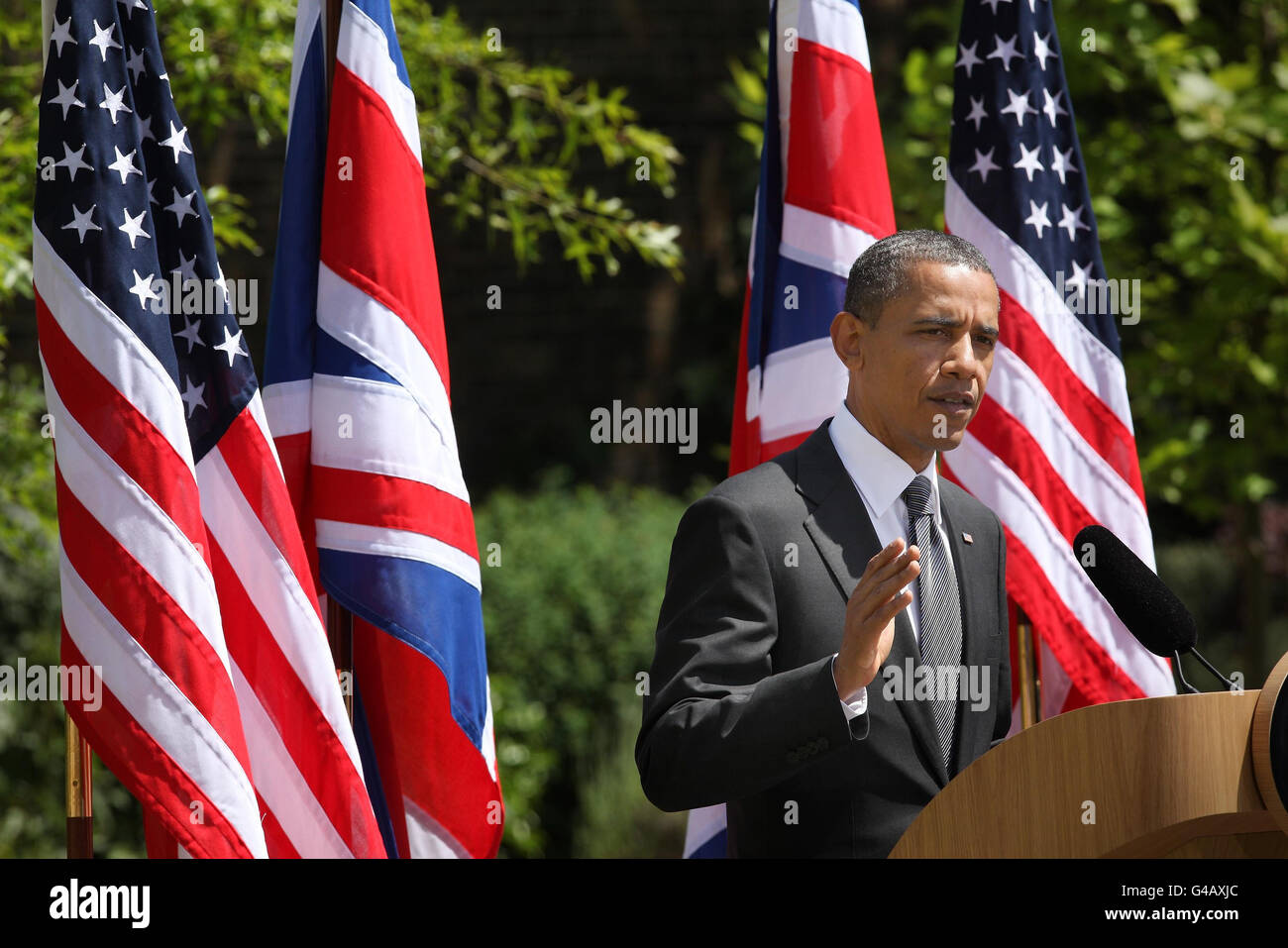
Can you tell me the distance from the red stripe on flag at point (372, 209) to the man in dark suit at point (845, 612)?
1.48 metres

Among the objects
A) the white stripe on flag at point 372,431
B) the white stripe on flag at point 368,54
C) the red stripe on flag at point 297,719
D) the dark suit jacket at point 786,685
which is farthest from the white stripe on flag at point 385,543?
the dark suit jacket at point 786,685

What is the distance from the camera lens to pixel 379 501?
12.6 feet

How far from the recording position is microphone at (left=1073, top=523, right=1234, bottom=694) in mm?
2404

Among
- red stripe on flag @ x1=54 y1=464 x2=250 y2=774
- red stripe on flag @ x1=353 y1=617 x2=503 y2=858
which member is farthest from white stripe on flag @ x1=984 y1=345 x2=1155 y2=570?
red stripe on flag @ x1=54 y1=464 x2=250 y2=774

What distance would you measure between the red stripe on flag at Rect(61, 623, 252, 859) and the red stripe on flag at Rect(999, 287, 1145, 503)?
251 centimetres

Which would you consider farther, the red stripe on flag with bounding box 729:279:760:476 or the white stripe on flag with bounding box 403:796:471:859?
the red stripe on flag with bounding box 729:279:760:476

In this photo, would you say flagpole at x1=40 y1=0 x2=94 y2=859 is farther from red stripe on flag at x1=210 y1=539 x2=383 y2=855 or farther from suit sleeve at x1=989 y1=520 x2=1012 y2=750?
suit sleeve at x1=989 y1=520 x2=1012 y2=750

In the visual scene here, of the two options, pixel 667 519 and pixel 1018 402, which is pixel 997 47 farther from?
pixel 667 519

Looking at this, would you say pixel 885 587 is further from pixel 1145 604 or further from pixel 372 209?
pixel 372 209

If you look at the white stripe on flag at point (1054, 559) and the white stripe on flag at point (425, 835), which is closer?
the white stripe on flag at point (425, 835)

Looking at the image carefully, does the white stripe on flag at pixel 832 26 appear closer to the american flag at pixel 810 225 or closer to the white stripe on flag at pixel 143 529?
the american flag at pixel 810 225

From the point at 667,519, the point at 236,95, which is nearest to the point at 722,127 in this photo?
the point at 667,519

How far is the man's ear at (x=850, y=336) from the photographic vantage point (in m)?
2.82
